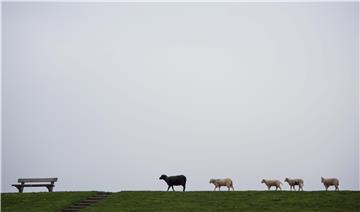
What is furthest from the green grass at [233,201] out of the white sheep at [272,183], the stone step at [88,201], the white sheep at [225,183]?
the white sheep at [272,183]

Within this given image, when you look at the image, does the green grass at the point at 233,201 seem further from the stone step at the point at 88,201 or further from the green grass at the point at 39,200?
the green grass at the point at 39,200

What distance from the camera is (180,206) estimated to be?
112 ft

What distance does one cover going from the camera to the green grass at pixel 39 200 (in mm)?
35312

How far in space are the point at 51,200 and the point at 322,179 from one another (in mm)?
25513

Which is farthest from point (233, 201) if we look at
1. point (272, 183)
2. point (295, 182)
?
point (295, 182)

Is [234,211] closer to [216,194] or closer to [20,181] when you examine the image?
[216,194]

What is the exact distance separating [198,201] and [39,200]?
1378cm

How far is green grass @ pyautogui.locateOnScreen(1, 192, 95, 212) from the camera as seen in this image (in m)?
35.3

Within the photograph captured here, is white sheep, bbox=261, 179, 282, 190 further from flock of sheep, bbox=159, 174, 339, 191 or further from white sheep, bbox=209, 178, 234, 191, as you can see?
white sheep, bbox=209, 178, 234, 191

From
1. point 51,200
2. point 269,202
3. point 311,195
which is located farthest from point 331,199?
point 51,200

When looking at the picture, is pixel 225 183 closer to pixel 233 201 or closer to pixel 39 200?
pixel 233 201

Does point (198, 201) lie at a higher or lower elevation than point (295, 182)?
lower

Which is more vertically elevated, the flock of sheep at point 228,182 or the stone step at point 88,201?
the flock of sheep at point 228,182

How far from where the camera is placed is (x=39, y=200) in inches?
1523
